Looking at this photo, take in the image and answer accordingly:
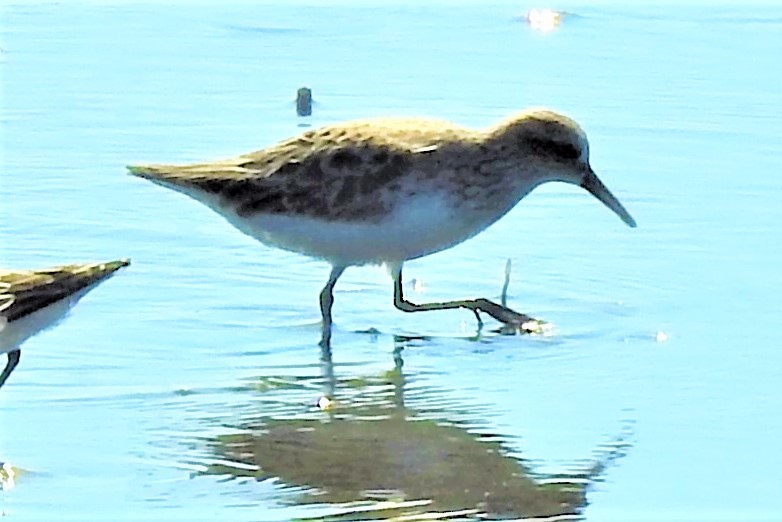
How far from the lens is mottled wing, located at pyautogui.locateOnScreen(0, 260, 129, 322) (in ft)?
16.7

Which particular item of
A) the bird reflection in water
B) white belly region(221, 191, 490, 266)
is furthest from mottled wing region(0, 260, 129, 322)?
white belly region(221, 191, 490, 266)

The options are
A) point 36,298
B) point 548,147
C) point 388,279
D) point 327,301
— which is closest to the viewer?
point 36,298

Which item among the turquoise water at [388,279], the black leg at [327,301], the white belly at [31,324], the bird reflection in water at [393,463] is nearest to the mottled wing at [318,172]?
the black leg at [327,301]

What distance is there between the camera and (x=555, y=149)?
6281 millimetres

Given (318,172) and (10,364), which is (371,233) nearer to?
(318,172)

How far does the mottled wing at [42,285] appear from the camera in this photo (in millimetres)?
5086

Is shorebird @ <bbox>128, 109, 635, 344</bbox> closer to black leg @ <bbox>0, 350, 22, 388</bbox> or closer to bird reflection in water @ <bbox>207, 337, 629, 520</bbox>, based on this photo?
bird reflection in water @ <bbox>207, 337, 629, 520</bbox>

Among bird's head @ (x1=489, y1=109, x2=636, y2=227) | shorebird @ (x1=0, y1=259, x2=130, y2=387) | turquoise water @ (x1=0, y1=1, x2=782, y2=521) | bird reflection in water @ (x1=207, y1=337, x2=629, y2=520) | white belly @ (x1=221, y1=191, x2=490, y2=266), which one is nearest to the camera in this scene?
bird reflection in water @ (x1=207, y1=337, x2=629, y2=520)

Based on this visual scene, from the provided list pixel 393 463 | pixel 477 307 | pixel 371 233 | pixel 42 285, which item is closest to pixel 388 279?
pixel 371 233

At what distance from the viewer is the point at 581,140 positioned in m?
6.26

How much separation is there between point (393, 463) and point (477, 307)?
121 cm

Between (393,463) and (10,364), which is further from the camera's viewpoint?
(10,364)

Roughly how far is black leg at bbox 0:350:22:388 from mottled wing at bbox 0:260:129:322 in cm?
12

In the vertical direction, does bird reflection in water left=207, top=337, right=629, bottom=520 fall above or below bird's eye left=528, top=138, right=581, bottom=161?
below
